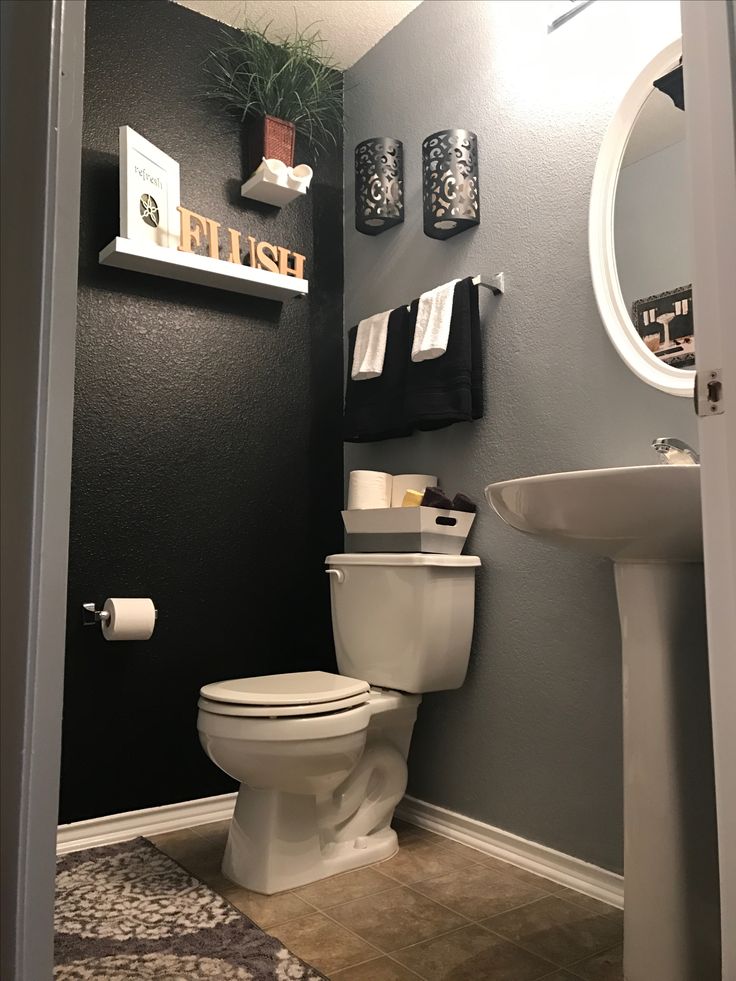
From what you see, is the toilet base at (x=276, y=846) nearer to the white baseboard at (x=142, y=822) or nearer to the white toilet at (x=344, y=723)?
the white toilet at (x=344, y=723)

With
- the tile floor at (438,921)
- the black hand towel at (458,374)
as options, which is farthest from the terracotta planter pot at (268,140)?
the tile floor at (438,921)

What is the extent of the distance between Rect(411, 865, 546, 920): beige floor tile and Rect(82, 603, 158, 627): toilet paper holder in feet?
3.30


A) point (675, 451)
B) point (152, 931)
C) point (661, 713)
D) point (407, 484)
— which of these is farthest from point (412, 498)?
point (152, 931)

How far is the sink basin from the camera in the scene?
1.35 m

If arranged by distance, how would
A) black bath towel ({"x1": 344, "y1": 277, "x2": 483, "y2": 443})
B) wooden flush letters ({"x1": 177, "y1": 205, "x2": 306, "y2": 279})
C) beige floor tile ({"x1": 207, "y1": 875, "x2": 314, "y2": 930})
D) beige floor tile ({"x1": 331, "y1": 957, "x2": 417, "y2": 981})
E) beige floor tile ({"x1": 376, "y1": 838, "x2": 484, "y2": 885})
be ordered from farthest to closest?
wooden flush letters ({"x1": 177, "y1": 205, "x2": 306, "y2": 279}), black bath towel ({"x1": 344, "y1": 277, "x2": 483, "y2": 443}), beige floor tile ({"x1": 376, "y1": 838, "x2": 484, "y2": 885}), beige floor tile ({"x1": 207, "y1": 875, "x2": 314, "y2": 930}), beige floor tile ({"x1": 331, "y1": 957, "x2": 417, "y2": 981})

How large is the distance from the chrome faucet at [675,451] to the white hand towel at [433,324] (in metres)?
0.75

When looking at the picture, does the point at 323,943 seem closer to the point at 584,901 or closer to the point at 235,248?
the point at 584,901

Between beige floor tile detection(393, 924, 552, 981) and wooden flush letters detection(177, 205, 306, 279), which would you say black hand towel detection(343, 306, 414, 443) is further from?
beige floor tile detection(393, 924, 552, 981)

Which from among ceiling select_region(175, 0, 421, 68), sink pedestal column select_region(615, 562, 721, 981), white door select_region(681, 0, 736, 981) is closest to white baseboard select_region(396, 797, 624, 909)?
sink pedestal column select_region(615, 562, 721, 981)

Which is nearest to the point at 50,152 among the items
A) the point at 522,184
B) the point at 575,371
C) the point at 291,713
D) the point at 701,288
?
the point at 701,288

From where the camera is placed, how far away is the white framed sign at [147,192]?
236 centimetres

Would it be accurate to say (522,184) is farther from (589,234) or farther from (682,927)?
(682,927)

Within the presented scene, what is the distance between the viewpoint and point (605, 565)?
1981 mm

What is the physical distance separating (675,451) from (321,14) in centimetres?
193
